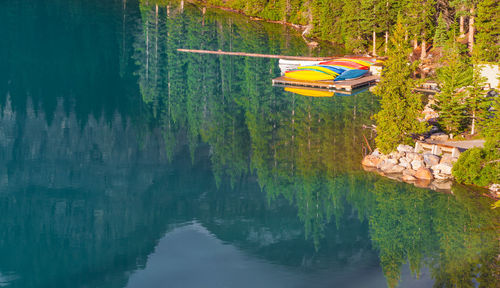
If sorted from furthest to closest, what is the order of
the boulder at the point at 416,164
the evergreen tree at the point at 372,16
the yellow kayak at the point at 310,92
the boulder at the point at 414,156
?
the evergreen tree at the point at 372,16, the yellow kayak at the point at 310,92, the boulder at the point at 414,156, the boulder at the point at 416,164

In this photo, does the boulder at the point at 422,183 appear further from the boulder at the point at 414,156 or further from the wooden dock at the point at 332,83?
the wooden dock at the point at 332,83

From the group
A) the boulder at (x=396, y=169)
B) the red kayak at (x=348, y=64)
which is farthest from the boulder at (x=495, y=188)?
the red kayak at (x=348, y=64)

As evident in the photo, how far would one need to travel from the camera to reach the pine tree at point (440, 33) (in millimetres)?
103938

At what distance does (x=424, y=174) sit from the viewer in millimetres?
58156

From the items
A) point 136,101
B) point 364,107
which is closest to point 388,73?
point 364,107

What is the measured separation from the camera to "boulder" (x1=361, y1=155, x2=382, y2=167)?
61.7 m

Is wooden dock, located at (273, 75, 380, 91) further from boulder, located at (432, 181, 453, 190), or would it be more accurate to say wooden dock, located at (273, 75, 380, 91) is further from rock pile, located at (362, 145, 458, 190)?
boulder, located at (432, 181, 453, 190)

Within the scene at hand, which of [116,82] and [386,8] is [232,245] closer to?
[116,82]

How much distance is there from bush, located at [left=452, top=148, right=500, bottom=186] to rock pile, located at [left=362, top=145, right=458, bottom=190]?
4.70 feet

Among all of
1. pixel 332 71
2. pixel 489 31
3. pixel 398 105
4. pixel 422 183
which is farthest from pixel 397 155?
pixel 332 71

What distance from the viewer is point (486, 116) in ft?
206

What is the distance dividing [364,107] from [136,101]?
30.6 metres

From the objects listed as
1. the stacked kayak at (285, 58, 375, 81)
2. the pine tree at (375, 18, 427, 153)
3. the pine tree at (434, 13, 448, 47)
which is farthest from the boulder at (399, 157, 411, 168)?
the pine tree at (434, 13, 448, 47)

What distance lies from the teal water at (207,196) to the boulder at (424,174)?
1.77m
